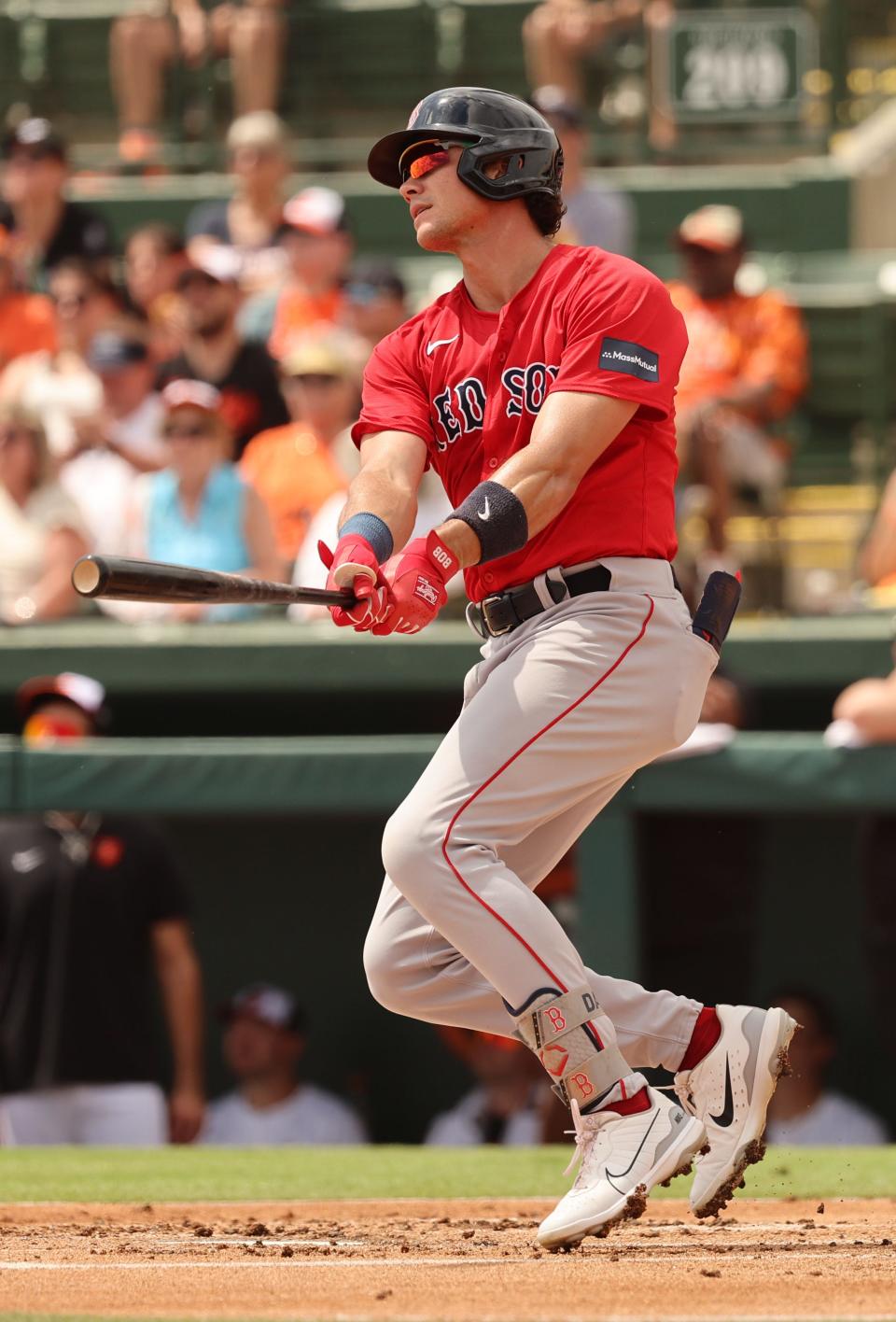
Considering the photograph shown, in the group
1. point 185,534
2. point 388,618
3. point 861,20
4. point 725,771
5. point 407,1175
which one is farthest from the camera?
point 861,20

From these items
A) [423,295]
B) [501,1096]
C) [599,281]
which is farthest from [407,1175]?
[423,295]

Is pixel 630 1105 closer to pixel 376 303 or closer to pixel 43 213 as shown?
pixel 376 303

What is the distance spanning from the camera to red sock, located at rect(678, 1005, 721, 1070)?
4.01 meters

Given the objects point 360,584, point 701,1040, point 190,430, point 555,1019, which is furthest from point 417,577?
point 190,430

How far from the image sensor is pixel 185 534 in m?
7.70

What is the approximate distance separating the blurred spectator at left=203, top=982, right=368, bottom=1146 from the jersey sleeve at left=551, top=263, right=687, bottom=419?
3766 millimetres

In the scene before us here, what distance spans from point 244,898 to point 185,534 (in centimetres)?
133

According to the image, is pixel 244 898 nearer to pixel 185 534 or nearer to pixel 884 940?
pixel 185 534

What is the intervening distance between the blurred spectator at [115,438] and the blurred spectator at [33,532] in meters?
0.26

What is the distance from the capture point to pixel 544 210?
4059 millimetres

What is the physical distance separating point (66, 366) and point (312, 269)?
1.19m

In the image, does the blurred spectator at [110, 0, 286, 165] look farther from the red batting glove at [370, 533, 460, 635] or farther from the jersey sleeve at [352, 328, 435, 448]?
the red batting glove at [370, 533, 460, 635]

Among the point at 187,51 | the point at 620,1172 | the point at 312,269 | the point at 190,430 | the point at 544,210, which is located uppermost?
the point at 187,51

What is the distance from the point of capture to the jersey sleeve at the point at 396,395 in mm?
4055
